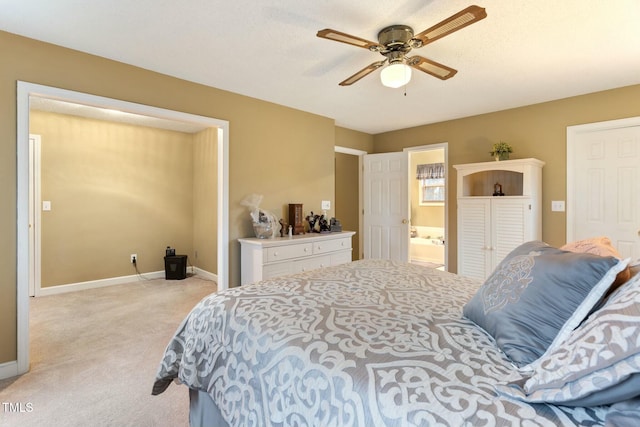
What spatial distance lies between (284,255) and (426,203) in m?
5.01

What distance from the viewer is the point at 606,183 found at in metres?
3.35

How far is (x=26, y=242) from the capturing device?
232cm

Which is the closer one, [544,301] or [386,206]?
[544,301]

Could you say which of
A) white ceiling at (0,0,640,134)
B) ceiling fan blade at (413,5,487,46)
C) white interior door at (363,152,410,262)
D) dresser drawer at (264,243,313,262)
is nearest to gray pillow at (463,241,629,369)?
ceiling fan blade at (413,5,487,46)

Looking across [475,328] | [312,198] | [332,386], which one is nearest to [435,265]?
[312,198]

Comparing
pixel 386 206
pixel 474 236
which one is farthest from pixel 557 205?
pixel 386 206

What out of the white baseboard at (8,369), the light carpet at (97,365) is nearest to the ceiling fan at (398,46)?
the light carpet at (97,365)

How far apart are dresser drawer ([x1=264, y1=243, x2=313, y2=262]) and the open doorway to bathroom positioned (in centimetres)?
396

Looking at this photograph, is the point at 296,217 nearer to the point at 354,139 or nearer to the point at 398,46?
the point at 354,139

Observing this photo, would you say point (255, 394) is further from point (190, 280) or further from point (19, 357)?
point (190, 280)

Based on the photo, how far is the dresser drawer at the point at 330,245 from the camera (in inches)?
145

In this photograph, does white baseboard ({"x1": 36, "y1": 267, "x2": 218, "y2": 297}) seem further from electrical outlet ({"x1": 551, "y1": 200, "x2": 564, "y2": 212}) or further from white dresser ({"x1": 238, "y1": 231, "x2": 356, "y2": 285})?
electrical outlet ({"x1": 551, "y1": 200, "x2": 564, "y2": 212})

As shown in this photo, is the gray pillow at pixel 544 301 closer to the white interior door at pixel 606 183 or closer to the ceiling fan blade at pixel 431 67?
the ceiling fan blade at pixel 431 67

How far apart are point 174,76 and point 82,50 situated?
71 centimetres
